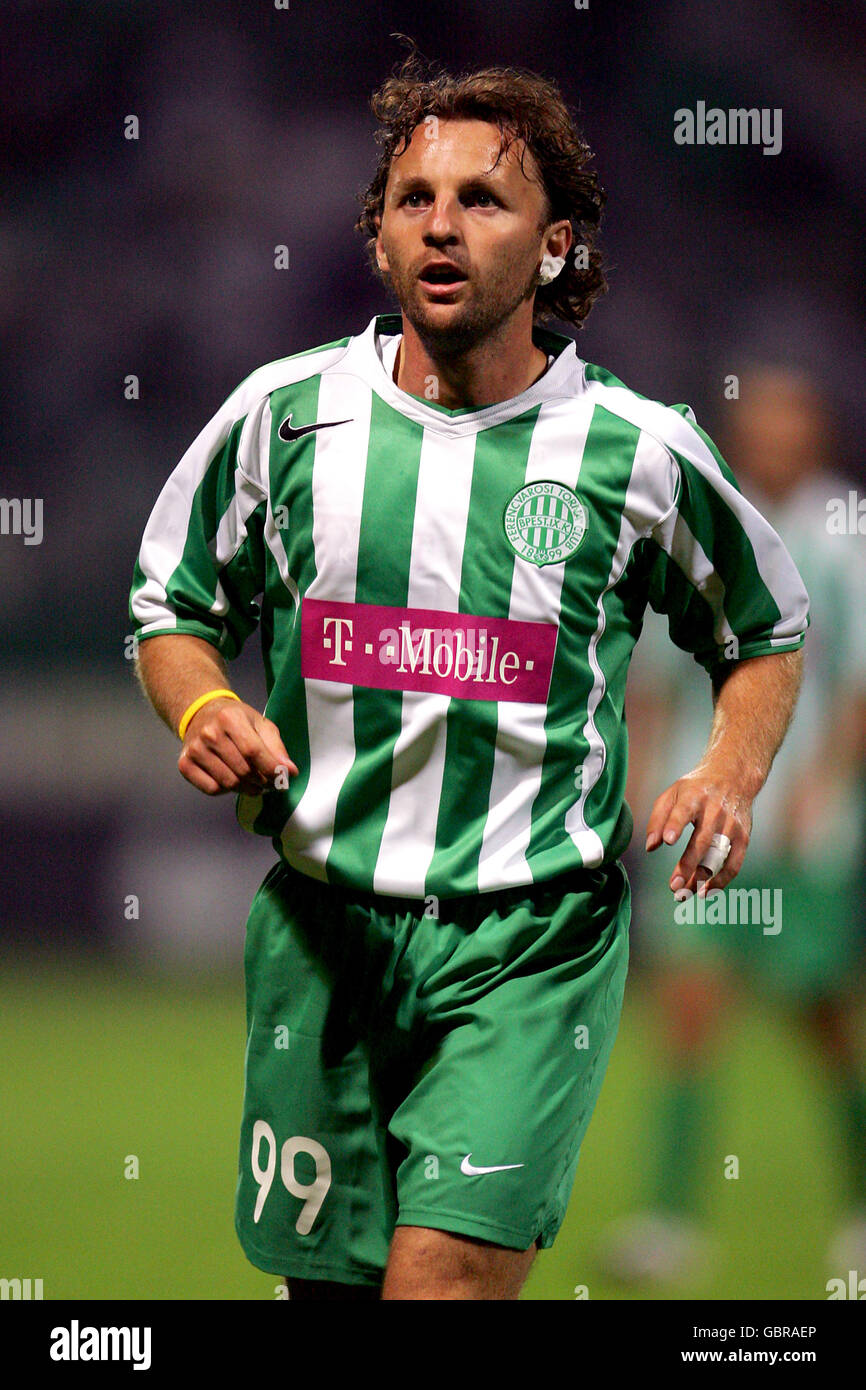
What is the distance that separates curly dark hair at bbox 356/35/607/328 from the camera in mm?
2205

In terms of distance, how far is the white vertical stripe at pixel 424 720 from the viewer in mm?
2076

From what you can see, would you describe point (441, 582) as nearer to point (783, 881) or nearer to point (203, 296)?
point (783, 881)

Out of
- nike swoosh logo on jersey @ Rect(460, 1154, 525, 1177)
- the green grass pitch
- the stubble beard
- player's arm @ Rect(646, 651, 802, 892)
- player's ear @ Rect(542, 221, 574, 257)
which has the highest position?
player's ear @ Rect(542, 221, 574, 257)

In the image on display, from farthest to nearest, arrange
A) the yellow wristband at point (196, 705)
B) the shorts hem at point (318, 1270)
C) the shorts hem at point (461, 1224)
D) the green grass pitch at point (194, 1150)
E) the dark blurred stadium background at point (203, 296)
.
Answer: the dark blurred stadium background at point (203, 296) → the green grass pitch at point (194, 1150) → the shorts hem at point (318, 1270) → the yellow wristband at point (196, 705) → the shorts hem at point (461, 1224)

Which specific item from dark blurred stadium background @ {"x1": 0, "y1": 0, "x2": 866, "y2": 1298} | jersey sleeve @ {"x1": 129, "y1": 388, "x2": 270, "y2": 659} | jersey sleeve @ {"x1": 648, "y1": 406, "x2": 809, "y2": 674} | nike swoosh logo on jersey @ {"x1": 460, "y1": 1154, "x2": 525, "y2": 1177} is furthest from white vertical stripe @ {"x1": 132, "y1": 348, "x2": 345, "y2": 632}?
dark blurred stadium background @ {"x1": 0, "y1": 0, "x2": 866, "y2": 1298}

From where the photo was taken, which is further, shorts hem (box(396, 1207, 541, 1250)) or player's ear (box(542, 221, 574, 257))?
player's ear (box(542, 221, 574, 257))

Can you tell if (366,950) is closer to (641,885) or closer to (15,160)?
(641,885)

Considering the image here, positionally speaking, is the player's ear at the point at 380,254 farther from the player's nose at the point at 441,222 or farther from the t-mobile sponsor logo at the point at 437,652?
the t-mobile sponsor logo at the point at 437,652

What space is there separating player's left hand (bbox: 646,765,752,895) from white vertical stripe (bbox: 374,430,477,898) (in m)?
0.28

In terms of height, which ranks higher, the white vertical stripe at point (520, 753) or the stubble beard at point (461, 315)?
the stubble beard at point (461, 315)

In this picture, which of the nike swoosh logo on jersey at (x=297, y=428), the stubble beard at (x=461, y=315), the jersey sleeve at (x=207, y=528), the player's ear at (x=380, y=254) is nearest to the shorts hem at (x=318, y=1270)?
the jersey sleeve at (x=207, y=528)

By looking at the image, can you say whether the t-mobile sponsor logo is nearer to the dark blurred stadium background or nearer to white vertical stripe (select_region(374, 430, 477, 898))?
white vertical stripe (select_region(374, 430, 477, 898))

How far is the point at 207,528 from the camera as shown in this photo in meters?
2.21

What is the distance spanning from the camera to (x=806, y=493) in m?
3.59
